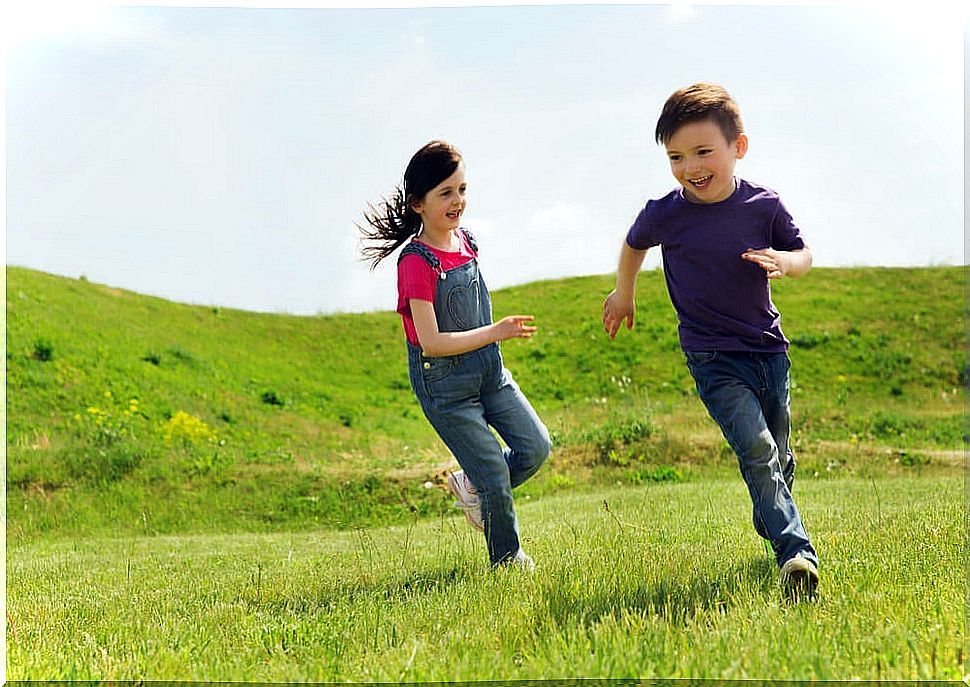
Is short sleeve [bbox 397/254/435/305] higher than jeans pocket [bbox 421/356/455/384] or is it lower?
higher

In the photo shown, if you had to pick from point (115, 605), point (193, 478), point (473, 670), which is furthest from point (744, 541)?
point (193, 478)

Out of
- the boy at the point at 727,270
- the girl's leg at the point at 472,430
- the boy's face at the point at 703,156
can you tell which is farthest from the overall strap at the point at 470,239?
the boy's face at the point at 703,156

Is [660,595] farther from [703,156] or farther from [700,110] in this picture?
[700,110]

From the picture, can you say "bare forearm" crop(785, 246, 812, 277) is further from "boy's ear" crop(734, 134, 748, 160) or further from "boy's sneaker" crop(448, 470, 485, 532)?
"boy's sneaker" crop(448, 470, 485, 532)

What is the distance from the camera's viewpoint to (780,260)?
4.29 m

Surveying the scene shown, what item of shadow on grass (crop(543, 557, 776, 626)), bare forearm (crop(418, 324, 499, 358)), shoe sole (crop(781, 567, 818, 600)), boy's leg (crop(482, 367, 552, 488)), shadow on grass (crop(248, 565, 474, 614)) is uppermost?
bare forearm (crop(418, 324, 499, 358))

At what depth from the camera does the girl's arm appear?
4.50m

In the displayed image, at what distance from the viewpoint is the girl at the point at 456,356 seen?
194 inches

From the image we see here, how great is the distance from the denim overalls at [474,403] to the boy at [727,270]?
694 mm

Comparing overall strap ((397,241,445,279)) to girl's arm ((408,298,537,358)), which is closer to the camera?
girl's arm ((408,298,537,358))

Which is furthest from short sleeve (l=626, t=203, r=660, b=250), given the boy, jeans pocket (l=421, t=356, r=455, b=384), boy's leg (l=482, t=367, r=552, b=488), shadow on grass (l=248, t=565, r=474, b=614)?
shadow on grass (l=248, t=565, r=474, b=614)

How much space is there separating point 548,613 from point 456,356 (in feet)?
4.92

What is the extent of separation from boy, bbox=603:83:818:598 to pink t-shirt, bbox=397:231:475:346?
34.3 inches

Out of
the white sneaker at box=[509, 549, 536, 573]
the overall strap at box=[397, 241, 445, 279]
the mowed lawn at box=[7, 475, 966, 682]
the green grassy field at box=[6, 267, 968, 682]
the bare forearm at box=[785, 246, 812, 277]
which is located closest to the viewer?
the mowed lawn at box=[7, 475, 966, 682]
